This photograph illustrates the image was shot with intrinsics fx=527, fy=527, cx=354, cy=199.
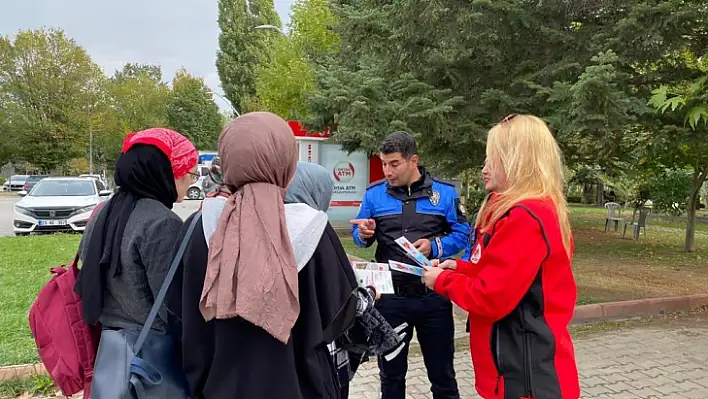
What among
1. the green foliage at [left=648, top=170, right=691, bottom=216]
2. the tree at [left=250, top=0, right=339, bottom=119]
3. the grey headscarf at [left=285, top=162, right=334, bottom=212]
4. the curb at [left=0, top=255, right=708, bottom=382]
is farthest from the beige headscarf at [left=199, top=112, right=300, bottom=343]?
the green foliage at [left=648, top=170, right=691, bottom=216]

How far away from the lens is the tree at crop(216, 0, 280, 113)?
47.0 m

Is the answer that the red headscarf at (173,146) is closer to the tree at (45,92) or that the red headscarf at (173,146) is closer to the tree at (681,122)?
the tree at (681,122)

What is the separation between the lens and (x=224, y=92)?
49.1 m

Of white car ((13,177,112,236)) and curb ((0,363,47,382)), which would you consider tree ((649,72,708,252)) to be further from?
white car ((13,177,112,236))

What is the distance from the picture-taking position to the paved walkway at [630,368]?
4320 millimetres

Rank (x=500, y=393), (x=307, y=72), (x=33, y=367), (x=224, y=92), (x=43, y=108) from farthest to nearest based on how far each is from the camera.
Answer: (x=224, y=92) < (x=43, y=108) < (x=307, y=72) < (x=33, y=367) < (x=500, y=393)

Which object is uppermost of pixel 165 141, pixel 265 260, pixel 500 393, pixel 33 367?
pixel 165 141

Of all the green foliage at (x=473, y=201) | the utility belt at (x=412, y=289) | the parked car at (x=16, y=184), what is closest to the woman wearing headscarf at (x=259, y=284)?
the utility belt at (x=412, y=289)

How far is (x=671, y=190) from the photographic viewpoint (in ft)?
61.5

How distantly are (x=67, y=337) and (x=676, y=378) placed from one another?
4.79 m

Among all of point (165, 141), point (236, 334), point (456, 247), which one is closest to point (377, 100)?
point (456, 247)

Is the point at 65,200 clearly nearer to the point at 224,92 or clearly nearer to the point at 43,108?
the point at 43,108

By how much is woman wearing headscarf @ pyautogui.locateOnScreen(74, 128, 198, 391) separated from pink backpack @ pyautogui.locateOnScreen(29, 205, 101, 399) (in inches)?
6.1

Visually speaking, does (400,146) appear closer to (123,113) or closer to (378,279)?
(378,279)
